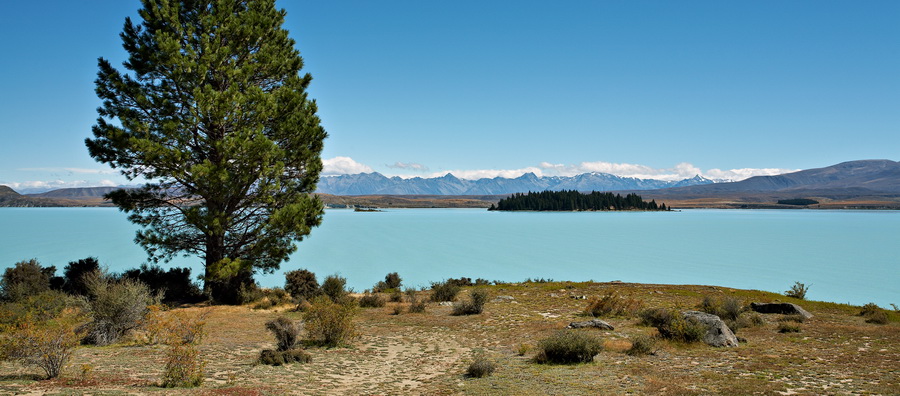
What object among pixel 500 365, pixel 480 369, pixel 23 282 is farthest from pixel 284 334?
pixel 23 282

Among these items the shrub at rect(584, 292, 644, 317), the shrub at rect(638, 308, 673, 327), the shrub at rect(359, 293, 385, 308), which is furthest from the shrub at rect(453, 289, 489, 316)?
the shrub at rect(638, 308, 673, 327)

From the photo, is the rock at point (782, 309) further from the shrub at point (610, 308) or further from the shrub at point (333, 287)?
the shrub at point (333, 287)

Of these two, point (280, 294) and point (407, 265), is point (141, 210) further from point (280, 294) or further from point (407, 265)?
point (407, 265)

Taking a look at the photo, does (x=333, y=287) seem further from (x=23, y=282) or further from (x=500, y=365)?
(x=500, y=365)

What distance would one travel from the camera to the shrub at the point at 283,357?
1211 cm

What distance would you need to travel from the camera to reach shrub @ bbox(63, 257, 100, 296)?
21.6 m

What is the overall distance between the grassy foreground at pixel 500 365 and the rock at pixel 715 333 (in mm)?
511

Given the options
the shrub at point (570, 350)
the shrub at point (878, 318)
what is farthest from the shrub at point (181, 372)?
the shrub at point (878, 318)

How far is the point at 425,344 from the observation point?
15.2 meters

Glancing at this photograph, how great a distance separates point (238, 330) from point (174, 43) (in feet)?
37.7

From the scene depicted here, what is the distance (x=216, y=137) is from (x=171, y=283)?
7927 mm

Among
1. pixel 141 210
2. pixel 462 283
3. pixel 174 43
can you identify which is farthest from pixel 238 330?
pixel 462 283

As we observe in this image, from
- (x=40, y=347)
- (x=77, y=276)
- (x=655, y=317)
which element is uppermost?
(x=40, y=347)

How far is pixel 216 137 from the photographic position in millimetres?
21406
